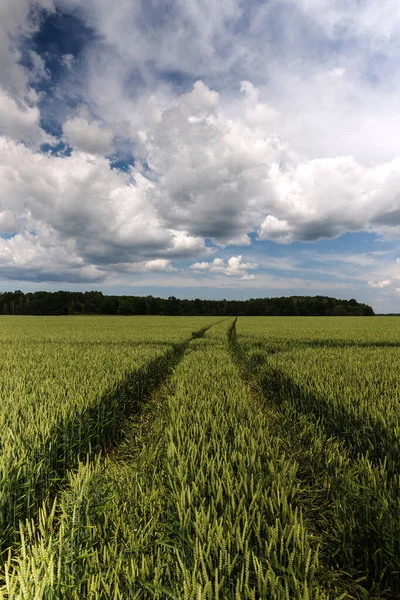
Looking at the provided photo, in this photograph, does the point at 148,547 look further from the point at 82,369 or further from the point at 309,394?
the point at 82,369

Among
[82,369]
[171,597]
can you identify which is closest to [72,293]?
[82,369]

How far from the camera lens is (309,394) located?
5.90m

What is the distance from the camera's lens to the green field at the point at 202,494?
1871mm

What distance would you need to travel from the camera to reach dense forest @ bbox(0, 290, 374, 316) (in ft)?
346

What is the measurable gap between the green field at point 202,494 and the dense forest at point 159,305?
330 ft

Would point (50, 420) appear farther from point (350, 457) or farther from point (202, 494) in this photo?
point (350, 457)

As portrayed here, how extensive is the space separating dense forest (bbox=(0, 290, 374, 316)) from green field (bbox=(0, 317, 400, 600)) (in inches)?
3960

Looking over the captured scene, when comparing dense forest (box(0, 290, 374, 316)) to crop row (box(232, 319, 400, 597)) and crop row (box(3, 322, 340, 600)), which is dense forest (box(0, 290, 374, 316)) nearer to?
crop row (box(232, 319, 400, 597))

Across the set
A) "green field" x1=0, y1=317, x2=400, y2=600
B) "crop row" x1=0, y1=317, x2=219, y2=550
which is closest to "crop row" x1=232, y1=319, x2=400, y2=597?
"green field" x1=0, y1=317, x2=400, y2=600

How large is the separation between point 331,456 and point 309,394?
2.21m

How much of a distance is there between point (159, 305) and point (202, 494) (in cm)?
10667

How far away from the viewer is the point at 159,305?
108125 mm

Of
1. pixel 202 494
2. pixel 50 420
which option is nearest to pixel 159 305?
pixel 50 420

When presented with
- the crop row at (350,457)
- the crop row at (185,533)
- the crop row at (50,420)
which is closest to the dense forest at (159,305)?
the crop row at (50,420)
